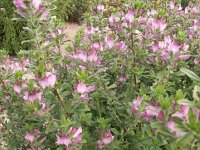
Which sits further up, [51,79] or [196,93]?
[196,93]

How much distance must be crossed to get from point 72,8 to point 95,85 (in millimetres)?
5475

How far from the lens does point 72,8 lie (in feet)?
23.8

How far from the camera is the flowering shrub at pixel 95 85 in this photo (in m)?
1.70

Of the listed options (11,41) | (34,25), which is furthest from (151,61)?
(11,41)

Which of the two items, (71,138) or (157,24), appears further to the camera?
(157,24)

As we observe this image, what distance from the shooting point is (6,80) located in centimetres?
→ 217

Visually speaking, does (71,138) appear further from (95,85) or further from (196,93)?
(196,93)

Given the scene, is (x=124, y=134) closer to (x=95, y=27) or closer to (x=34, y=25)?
(x=34, y=25)

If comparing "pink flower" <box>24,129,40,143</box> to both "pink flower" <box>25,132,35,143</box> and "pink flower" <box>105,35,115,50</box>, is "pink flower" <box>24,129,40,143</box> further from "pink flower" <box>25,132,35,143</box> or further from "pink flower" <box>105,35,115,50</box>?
"pink flower" <box>105,35,115,50</box>

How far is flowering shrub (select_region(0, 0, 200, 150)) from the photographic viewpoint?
1.70 m

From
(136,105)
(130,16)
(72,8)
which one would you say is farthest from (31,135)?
(72,8)

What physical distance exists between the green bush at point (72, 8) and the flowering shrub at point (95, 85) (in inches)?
185

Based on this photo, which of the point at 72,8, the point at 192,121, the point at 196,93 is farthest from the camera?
the point at 72,8

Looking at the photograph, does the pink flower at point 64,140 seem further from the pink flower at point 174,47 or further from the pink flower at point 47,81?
the pink flower at point 174,47
